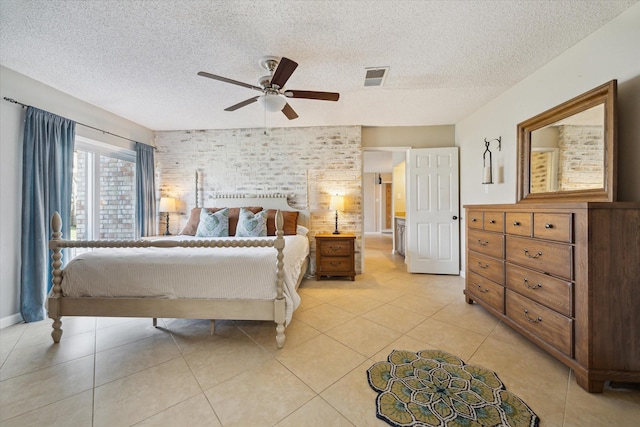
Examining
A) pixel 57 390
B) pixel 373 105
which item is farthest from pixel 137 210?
pixel 373 105

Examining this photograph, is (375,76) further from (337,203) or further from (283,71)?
(337,203)

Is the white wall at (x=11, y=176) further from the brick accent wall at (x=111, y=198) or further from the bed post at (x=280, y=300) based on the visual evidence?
→ the bed post at (x=280, y=300)

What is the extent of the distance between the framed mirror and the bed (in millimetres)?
2482

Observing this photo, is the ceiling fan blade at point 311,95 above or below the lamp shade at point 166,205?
above

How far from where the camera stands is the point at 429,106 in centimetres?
331

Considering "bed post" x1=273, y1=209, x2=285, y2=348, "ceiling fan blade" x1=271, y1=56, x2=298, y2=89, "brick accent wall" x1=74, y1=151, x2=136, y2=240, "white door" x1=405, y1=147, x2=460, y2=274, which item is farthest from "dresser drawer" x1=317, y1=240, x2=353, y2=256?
"brick accent wall" x1=74, y1=151, x2=136, y2=240

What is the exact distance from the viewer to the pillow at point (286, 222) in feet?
11.5

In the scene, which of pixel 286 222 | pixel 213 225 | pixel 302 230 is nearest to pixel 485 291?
pixel 302 230

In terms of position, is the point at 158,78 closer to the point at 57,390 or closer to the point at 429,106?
the point at 57,390

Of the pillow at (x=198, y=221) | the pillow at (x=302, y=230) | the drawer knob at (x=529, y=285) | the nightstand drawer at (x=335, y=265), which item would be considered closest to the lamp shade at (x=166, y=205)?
the pillow at (x=198, y=221)

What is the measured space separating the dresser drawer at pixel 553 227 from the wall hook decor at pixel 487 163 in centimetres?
141

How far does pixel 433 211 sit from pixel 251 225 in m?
2.93

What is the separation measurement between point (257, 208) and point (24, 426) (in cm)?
289

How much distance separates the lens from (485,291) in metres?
2.44
